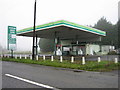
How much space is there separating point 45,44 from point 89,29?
5615 centimetres

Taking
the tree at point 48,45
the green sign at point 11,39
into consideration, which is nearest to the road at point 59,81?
the green sign at point 11,39

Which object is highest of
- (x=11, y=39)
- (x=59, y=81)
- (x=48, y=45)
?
(x=48, y=45)

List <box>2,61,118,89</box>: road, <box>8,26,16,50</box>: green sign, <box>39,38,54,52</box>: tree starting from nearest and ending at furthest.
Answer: <box>2,61,118,89</box>: road
<box>8,26,16,50</box>: green sign
<box>39,38,54,52</box>: tree

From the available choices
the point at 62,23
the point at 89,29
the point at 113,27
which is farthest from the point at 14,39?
the point at 113,27

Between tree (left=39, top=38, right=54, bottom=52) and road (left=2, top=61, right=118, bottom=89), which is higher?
tree (left=39, top=38, right=54, bottom=52)

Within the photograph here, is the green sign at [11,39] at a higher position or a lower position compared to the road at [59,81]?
higher

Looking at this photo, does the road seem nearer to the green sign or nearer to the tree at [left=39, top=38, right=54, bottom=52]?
the green sign

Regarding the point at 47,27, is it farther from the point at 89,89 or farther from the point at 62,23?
the point at 89,89

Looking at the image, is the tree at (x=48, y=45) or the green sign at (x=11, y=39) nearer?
the green sign at (x=11, y=39)

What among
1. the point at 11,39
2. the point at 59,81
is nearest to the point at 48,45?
the point at 11,39

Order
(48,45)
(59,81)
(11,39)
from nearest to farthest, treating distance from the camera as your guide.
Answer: (59,81), (11,39), (48,45)

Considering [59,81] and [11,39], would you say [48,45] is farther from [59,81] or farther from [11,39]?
[59,81]

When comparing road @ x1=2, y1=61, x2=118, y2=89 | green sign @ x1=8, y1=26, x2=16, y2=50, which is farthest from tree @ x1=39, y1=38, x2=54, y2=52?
road @ x1=2, y1=61, x2=118, y2=89

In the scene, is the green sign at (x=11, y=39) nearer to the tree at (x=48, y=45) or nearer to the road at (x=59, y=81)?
the road at (x=59, y=81)
